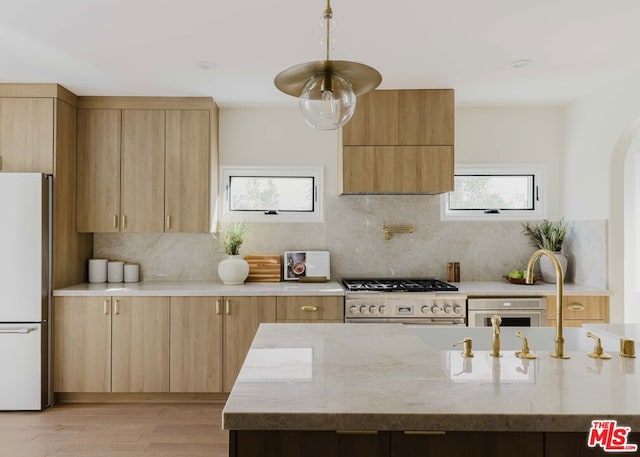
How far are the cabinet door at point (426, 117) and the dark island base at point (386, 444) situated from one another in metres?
2.94

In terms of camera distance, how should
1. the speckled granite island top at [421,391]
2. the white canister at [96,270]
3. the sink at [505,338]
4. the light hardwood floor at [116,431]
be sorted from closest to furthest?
1. the speckled granite island top at [421,391]
2. the sink at [505,338]
3. the light hardwood floor at [116,431]
4. the white canister at [96,270]

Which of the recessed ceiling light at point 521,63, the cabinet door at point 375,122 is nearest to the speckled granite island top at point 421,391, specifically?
the recessed ceiling light at point 521,63

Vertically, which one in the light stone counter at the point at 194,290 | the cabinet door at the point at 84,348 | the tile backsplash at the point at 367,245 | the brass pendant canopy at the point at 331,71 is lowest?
the cabinet door at the point at 84,348

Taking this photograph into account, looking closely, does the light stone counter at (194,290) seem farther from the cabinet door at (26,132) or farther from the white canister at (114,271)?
the cabinet door at (26,132)

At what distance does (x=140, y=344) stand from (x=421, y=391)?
296 centimetres

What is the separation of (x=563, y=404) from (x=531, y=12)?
2123 mm

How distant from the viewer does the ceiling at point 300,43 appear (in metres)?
2.51

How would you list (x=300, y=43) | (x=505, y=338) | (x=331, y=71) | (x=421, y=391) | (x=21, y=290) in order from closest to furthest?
(x=421, y=391) → (x=331, y=71) → (x=505, y=338) → (x=300, y=43) → (x=21, y=290)

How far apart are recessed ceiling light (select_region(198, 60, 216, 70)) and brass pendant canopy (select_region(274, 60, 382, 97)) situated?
72.8 inches

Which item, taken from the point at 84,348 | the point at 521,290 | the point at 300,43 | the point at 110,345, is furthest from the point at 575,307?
the point at 84,348

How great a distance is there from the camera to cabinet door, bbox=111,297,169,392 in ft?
12.2

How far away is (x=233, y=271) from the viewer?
4.05 m

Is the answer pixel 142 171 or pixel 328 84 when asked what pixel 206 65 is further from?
pixel 328 84

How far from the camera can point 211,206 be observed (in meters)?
4.14
